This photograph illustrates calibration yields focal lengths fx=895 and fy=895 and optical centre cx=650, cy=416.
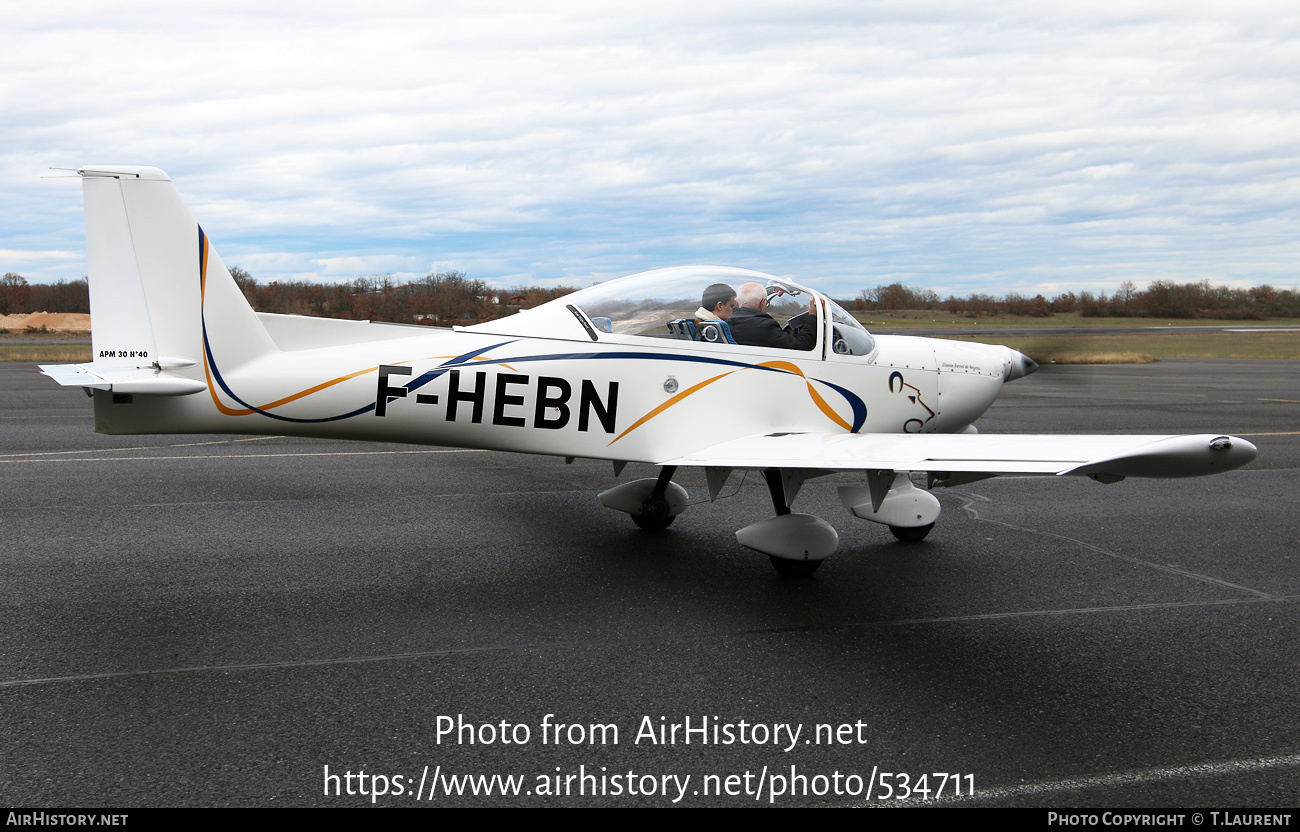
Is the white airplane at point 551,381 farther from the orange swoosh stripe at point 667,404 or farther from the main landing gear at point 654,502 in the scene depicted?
the main landing gear at point 654,502

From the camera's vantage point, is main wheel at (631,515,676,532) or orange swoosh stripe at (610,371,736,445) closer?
orange swoosh stripe at (610,371,736,445)

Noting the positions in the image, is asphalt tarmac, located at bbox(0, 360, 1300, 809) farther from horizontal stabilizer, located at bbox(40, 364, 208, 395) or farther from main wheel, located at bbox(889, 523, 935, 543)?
horizontal stabilizer, located at bbox(40, 364, 208, 395)

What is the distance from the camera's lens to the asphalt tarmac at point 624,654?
342 cm

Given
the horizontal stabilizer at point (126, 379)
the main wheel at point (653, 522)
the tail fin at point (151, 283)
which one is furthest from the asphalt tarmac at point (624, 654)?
the tail fin at point (151, 283)

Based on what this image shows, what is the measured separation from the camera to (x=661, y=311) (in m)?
6.35

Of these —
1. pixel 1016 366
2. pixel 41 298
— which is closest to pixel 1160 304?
pixel 1016 366

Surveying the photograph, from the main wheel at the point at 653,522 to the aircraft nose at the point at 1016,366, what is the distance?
3166 mm

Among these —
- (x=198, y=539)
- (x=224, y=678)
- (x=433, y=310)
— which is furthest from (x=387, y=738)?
(x=433, y=310)

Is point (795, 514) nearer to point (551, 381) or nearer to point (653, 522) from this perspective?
point (653, 522)

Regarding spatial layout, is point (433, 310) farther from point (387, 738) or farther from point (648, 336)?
point (387, 738)

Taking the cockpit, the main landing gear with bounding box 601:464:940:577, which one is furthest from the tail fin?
the main landing gear with bounding box 601:464:940:577

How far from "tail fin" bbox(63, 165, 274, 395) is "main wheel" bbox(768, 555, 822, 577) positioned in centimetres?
372

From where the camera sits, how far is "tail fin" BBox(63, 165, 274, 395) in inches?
213
